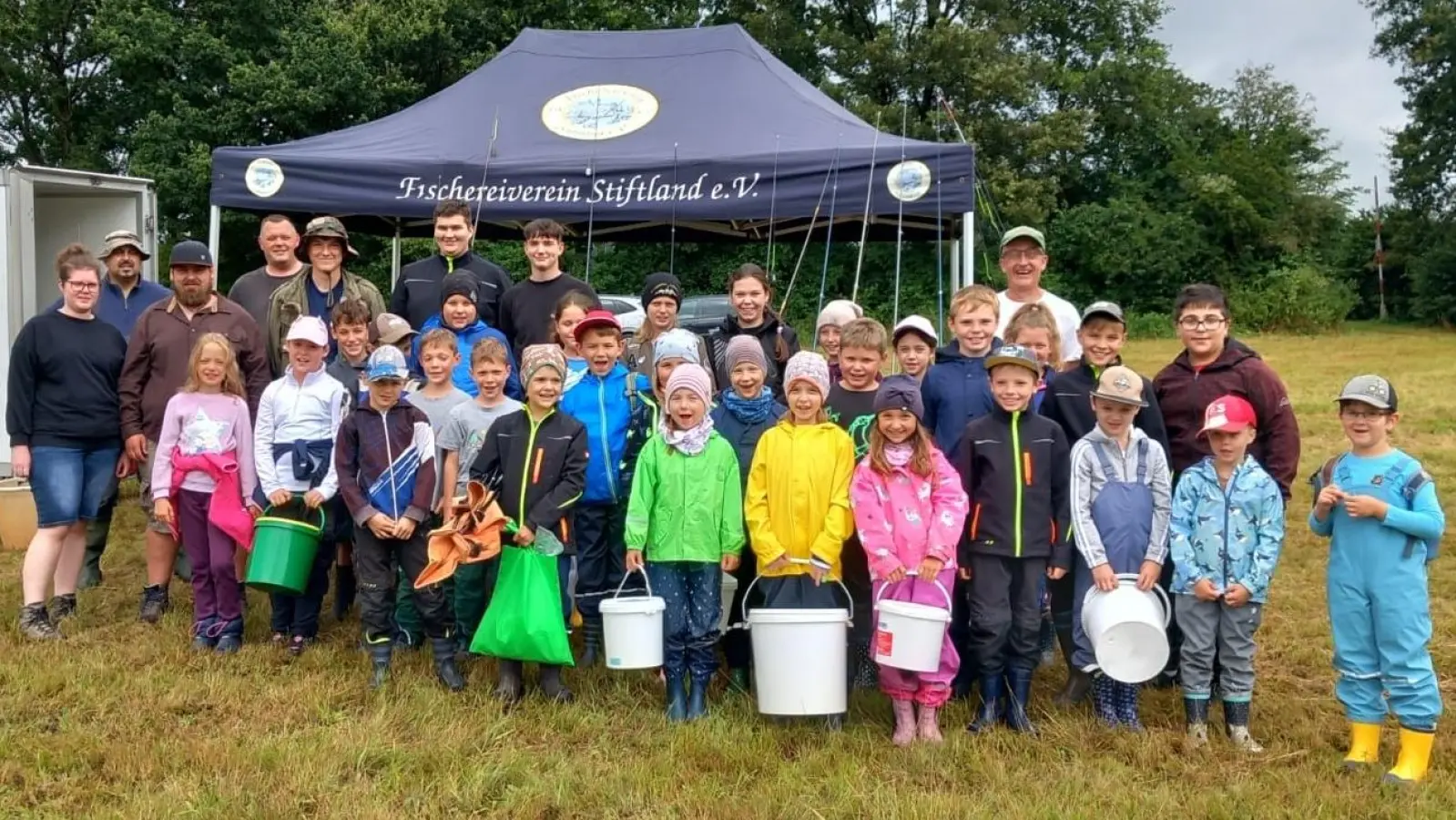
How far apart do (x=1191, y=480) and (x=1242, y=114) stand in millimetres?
33150

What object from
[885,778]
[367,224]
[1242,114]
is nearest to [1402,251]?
[1242,114]

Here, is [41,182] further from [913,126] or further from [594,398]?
[913,126]

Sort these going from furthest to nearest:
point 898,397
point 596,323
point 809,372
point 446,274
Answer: point 446,274 → point 596,323 → point 809,372 → point 898,397

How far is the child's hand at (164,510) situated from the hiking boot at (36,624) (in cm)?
66

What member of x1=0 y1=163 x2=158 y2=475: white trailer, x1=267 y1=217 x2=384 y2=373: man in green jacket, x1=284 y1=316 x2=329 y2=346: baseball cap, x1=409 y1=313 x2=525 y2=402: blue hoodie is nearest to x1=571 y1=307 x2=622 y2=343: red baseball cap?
x1=409 y1=313 x2=525 y2=402: blue hoodie

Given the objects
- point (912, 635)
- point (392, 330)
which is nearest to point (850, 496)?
point (912, 635)

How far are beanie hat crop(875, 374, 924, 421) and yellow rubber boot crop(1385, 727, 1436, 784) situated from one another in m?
1.72

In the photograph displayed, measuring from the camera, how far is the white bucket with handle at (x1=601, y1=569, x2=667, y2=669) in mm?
3543

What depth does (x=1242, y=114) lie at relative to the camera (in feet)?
106

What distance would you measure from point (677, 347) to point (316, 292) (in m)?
2.07

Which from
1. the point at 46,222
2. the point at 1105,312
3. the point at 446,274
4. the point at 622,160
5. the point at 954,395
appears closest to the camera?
the point at 1105,312

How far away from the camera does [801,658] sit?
3.44 metres

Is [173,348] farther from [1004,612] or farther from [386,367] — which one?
[1004,612]

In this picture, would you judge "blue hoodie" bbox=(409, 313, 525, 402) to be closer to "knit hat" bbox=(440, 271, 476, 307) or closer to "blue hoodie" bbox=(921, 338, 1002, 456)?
"knit hat" bbox=(440, 271, 476, 307)
